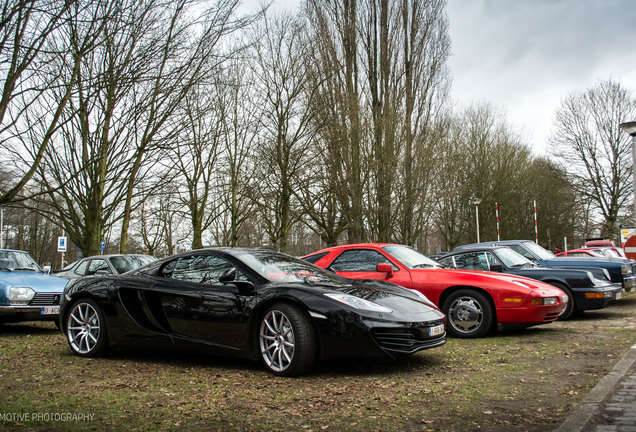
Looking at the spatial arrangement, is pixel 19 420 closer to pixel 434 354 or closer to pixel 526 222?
pixel 434 354

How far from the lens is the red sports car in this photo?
7711 millimetres

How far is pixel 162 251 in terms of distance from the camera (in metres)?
54.1

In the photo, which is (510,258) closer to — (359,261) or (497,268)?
(497,268)

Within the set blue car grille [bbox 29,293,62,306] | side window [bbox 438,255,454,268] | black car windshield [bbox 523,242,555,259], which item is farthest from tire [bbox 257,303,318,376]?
black car windshield [bbox 523,242,555,259]

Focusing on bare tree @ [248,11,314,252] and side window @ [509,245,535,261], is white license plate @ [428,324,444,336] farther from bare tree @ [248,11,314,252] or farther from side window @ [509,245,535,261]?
bare tree @ [248,11,314,252]

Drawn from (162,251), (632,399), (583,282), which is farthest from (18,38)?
(162,251)

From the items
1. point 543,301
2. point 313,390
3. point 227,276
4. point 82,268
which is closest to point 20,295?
point 82,268

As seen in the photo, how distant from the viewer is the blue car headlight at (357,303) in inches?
208

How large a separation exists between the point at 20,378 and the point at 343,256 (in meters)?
5.05

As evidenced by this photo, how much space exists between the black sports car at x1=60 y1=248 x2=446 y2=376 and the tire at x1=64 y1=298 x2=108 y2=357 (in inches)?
0.5

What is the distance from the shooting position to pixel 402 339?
207 inches

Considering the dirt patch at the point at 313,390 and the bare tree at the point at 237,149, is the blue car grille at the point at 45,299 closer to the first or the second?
the dirt patch at the point at 313,390

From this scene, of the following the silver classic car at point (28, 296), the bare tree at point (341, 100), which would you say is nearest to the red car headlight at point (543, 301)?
the silver classic car at point (28, 296)

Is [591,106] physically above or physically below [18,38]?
above
